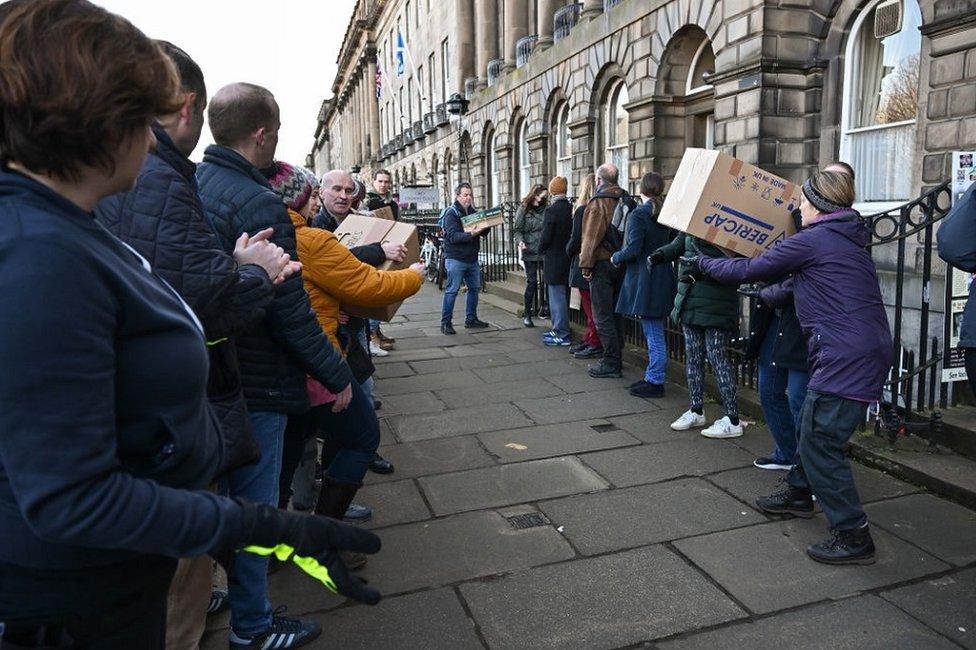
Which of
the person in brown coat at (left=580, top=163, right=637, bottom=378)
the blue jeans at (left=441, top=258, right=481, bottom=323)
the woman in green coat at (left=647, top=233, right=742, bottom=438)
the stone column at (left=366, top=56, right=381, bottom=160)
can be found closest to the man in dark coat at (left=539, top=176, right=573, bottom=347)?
the person in brown coat at (left=580, top=163, right=637, bottom=378)

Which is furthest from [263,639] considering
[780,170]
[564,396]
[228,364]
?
[780,170]

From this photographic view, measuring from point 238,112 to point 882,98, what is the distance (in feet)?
28.9

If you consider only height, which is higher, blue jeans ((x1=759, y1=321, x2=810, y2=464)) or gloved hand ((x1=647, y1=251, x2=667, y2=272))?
gloved hand ((x1=647, y1=251, x2=667, y2=272))

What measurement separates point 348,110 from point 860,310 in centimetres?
7721

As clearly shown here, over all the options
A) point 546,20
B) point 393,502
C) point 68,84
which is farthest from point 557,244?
point 546,20

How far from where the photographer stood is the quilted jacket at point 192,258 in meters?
1.84

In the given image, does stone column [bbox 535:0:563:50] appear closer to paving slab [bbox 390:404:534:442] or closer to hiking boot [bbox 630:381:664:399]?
hiking boot [bbox 630:381:664:399]

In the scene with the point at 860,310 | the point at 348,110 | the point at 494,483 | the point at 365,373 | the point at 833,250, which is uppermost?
the point at 348,110

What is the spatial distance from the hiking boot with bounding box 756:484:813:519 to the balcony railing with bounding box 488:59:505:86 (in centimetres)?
2068

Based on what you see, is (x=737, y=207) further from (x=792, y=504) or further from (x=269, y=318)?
(x=269, y=318)

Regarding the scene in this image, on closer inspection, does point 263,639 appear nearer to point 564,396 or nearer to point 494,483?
point 494,483

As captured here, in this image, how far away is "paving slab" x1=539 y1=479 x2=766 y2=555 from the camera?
11.7 feet

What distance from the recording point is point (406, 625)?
283cm

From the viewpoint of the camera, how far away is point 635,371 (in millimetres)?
7297
